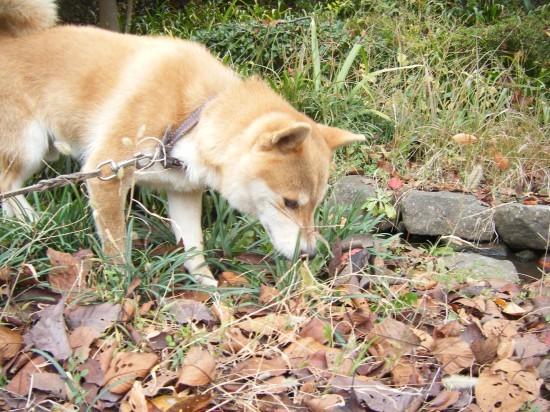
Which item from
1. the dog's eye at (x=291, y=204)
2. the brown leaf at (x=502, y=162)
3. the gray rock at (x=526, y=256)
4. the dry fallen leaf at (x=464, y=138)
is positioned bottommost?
the gray rock at (x=526, y=256)

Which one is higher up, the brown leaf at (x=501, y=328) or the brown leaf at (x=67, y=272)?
the brown leaf at (x=67, y=272)

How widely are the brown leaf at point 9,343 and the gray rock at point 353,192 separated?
2812 mm

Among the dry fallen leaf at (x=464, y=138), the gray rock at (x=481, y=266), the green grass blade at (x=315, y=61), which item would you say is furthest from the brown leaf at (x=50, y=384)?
the dry fallen leaf at (x=464, y=138)

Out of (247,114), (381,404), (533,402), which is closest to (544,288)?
(533,402)

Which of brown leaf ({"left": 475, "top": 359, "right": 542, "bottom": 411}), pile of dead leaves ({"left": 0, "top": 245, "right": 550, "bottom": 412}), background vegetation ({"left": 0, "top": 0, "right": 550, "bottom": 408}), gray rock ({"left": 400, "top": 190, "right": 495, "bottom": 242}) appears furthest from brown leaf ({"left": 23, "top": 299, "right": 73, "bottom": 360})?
gray rock ({"left": 400, "top": 190, "right": 495, "bottom": 242})

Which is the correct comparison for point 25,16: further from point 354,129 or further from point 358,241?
point 354,129

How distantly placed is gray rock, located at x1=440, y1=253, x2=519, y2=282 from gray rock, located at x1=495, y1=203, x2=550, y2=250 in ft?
1.49

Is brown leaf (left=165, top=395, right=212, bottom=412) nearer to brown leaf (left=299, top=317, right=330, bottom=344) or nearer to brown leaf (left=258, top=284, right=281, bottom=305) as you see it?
brown leaf (left=299, top=317, right=330, bottom=344)

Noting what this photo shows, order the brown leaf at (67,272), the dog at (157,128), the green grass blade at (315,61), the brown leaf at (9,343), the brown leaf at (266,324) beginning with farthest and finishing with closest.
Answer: the green grass blade at (315,61), the dog at (157,128), the brown leaf at (67,272), the brown leaf at (266,324), the brown leaf at (9,343)

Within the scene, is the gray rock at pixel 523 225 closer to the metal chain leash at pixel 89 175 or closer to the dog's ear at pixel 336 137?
the dog's ear at pixel 336 137

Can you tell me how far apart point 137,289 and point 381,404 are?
1406 millimetres

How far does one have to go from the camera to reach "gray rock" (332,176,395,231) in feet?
15.1

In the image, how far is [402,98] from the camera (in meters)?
5.59

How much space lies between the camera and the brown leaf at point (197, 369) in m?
2.27
